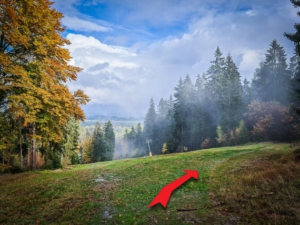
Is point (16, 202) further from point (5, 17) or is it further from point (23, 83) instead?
point (5, 17)

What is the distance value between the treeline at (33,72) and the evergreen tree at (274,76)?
51.3 metres

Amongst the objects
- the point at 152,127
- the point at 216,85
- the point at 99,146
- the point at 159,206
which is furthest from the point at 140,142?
the point at 159,206

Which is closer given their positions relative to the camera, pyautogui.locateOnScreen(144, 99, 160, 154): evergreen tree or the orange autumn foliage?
the orange autumn foliage

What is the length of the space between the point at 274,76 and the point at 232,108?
15.3 meters

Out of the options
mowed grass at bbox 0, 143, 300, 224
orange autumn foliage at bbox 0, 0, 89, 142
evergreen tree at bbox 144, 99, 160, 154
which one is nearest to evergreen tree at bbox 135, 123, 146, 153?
evergreen tree at bbox 144, 99, 160, 154

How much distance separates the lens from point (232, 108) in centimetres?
4838

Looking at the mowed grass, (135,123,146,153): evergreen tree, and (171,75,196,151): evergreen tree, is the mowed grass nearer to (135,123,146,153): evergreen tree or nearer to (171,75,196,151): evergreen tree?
(171,75,196,151): evergreen tree

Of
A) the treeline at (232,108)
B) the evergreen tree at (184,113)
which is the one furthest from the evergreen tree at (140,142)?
the evergreen tree at (184,113)

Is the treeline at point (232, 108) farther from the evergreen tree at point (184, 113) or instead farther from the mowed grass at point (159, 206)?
the mowed grass at point (159, 206)

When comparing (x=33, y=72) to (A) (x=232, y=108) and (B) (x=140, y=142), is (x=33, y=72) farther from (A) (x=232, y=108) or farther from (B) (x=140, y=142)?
(B) (x=140, y=142)

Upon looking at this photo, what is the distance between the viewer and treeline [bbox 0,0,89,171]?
1030cm

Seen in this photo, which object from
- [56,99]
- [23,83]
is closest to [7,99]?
[23,83]

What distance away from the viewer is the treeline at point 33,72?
10.3 meters

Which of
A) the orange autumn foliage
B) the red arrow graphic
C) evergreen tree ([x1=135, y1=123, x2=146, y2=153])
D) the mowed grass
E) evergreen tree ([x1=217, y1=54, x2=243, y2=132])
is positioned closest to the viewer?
the mowed grass
